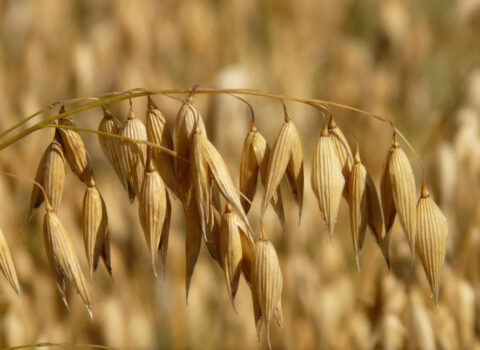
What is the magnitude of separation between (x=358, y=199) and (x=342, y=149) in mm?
66

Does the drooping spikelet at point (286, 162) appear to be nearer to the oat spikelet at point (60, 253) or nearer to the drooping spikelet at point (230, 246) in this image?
the drooping spikelet at point (230, 246)

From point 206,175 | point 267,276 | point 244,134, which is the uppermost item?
point 244,134

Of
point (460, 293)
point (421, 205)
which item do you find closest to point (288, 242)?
point (460, 293)

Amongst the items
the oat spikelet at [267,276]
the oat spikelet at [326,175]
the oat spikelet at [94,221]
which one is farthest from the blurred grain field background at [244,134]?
the oat spikelet at [94,221]

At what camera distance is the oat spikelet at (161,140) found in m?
0.81

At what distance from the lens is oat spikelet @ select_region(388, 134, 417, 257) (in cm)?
82

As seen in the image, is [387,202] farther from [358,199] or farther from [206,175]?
[206,175]

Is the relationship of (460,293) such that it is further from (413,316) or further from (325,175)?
(325,175)

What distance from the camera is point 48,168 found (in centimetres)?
81

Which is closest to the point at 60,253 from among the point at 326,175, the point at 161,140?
the point at 161,140

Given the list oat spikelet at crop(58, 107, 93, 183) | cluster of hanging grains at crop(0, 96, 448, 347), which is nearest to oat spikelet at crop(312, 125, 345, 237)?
cluster of hanging grains at crop(0, 96, 448, 347)

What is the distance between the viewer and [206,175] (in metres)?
0.79

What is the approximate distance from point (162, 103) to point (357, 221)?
106cm

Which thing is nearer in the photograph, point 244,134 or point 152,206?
point 152,206
